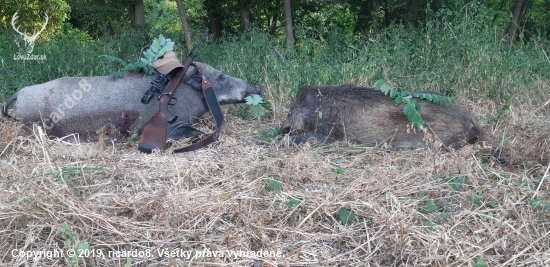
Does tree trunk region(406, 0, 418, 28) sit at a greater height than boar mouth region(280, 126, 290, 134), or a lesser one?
greater

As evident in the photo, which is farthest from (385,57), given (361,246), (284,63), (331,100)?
(361,246)

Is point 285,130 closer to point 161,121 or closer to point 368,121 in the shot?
point 368,121

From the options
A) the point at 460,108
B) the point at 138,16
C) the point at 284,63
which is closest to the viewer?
the point at 460,108

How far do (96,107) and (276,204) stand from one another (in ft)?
9.78

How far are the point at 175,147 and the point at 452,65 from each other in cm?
418

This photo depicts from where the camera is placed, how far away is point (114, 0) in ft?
36.8

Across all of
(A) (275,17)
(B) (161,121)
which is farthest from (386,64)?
(A) (275,17)

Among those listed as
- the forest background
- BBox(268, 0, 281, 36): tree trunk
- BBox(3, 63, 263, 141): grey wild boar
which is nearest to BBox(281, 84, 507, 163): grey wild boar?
BBox(3, 63, 263, 141): grey wild boar

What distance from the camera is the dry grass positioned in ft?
10.4

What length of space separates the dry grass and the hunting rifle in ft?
1.40

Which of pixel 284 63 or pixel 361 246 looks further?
pixel 284 63

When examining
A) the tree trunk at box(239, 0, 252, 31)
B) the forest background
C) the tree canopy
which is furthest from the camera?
the tree trunk at box(239, 0, 252, 31)

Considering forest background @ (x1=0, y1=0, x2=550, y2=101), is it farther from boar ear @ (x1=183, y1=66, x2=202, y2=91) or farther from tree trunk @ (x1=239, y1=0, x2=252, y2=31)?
boar ear @ (x1=183, y1=66, x2=202, y2=91)

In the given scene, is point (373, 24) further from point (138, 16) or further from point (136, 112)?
point (136, 112)
